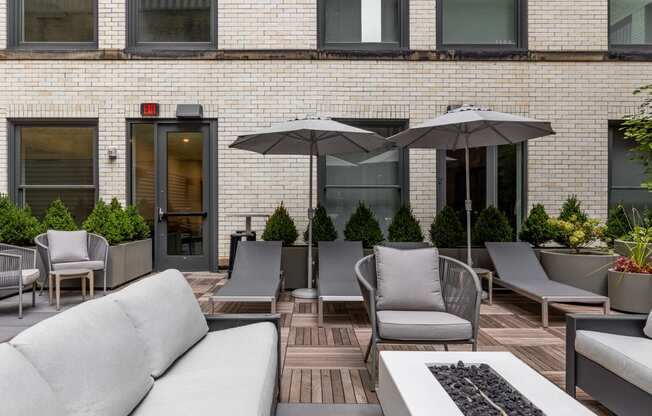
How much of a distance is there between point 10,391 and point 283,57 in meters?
6.84

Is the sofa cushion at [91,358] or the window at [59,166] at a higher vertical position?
the window at [59,166]

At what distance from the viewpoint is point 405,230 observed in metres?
5.86

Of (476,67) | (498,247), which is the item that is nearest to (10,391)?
(498,247)

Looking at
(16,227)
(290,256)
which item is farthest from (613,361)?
(16,227)

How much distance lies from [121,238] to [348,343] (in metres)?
4.14

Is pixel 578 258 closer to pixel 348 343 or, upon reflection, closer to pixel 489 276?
pixel 489 276

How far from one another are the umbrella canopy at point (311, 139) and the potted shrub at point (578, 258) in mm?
2695

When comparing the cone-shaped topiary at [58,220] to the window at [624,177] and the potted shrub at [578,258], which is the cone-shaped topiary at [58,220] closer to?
the potted shrub at [578,258]

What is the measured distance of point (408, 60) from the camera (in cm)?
716

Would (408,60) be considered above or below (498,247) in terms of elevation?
above

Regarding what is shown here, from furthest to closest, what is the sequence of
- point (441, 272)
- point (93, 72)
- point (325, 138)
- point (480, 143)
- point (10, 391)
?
1. point (93, 72)
2. point (480, 143)
3. point (325, 138)
4. point (441, 272)
5. point (10, 391)

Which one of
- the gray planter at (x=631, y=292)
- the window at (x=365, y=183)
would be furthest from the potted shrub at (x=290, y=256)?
the gray planter at (x=631, y=292)

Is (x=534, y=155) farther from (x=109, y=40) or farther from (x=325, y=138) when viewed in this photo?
(x=109, y=40)

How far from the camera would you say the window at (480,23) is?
7365mm
